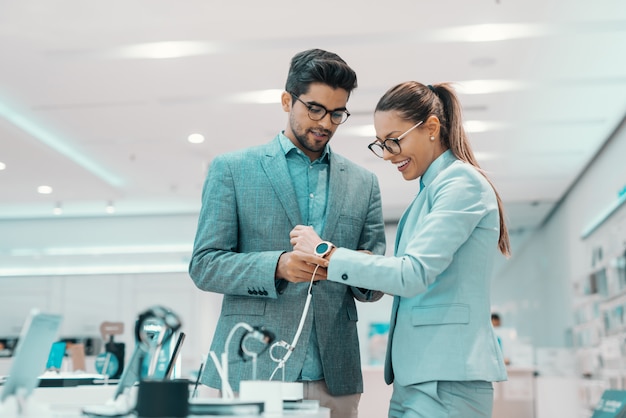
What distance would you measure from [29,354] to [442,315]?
87 centimetres

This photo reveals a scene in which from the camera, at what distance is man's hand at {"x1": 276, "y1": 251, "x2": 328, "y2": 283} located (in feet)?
5.50

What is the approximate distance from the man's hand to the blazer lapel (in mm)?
185

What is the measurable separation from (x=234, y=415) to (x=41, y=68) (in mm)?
5061

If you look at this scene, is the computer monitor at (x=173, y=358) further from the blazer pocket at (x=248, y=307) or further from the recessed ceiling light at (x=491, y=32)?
the recessed ceiling light at (x=491, y=32)

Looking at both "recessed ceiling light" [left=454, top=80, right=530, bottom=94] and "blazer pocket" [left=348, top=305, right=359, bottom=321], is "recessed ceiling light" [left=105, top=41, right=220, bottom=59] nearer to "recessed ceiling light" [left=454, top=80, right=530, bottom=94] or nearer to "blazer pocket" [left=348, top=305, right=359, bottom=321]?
"recessed ceiling light" [left=454, top=80, right=530, bottom=94]

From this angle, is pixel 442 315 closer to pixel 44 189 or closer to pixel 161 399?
pixel 161 399

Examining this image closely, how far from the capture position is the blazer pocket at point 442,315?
1619 millimetres

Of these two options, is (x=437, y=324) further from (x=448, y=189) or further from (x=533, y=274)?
(x=533, y=274)

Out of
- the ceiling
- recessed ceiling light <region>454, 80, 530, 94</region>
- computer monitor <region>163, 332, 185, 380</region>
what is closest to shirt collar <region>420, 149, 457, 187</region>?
computer monitor <region>163, 332, 185, 380</region>

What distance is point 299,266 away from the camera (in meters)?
1.70

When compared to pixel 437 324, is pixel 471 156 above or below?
above

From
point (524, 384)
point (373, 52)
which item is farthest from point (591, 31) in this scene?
point (524, 384)

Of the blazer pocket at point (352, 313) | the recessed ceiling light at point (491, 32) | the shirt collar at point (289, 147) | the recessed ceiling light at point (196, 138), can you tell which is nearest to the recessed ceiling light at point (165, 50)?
the recessed ceiling light at point (491, 32)

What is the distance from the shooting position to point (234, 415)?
117 cm
